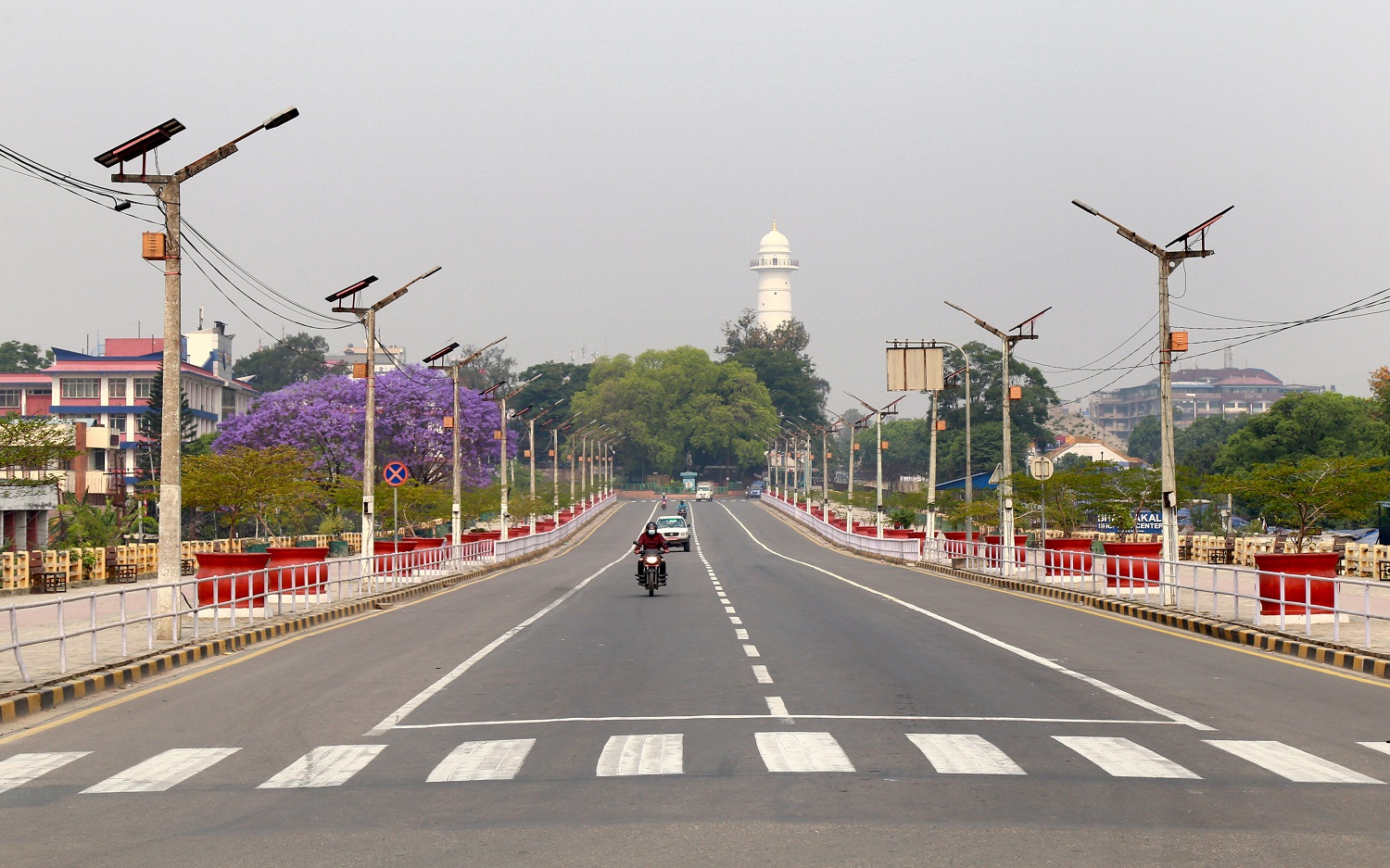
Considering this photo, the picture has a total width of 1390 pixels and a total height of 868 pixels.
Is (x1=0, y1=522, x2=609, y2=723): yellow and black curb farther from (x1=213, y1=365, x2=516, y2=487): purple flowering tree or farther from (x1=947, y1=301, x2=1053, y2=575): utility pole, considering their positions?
(x1=213, y1=365, x2=516, y2=487): purple flowering tree

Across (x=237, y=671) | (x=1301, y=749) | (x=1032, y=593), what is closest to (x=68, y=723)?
(x=237, y=671)

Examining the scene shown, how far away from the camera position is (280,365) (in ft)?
512

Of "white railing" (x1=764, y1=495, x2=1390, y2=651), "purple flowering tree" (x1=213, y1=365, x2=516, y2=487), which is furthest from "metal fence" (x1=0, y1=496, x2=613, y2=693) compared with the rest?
"purple flowering tree" (x1=213, y1=365, x2=516, y2=487)

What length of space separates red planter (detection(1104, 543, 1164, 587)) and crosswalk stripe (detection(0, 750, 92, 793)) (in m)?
20.7

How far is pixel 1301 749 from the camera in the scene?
11.0 meters

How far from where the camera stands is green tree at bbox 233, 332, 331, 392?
155m

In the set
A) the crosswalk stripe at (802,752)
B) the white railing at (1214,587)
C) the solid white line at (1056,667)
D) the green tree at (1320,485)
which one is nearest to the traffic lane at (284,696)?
the crosswalk stripe at (802,752)

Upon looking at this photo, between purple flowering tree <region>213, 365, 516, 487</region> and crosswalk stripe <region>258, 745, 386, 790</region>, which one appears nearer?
crosswalk stripe <region>258, 745, 386, 790</region>

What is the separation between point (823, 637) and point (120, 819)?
537 inches

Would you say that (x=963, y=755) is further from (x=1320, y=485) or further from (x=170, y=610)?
(x=1320, y=485)

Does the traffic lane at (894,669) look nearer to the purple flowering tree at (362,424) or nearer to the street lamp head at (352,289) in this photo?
the street lamp head at (352,289)

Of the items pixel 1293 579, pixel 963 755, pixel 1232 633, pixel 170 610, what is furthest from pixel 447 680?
pixel 1293 579

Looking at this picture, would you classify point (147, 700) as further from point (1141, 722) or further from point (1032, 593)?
point (1032, 593)

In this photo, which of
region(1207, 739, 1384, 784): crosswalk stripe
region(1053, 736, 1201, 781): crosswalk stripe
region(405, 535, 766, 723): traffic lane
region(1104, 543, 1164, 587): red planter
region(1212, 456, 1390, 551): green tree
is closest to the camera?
region(1207, 739, 1384, 784): crosswalk stripe
